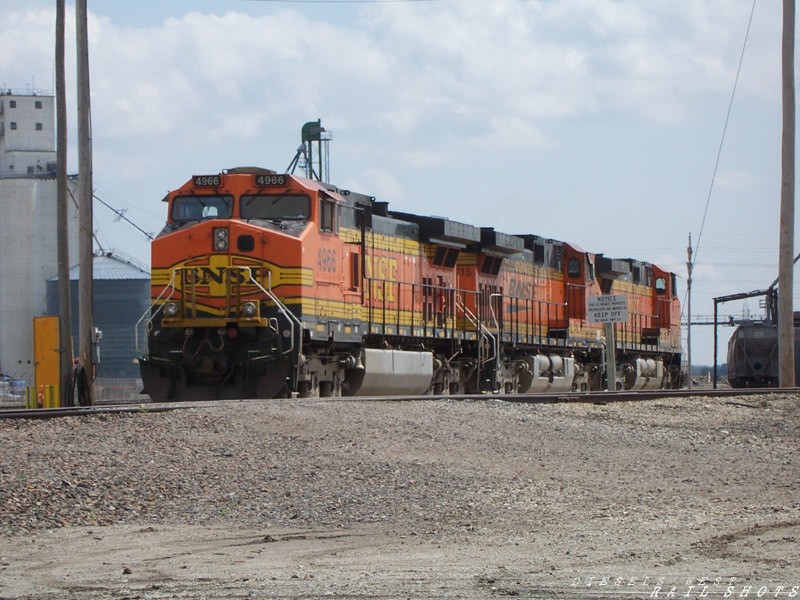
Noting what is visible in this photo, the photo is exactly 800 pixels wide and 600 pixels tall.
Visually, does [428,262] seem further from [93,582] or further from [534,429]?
[93,582]

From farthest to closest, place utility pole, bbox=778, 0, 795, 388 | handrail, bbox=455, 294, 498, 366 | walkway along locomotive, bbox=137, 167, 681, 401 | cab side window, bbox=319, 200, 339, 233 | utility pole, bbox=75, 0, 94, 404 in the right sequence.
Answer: handrail, bbox=455, 294, 498, 366, utility pole, bbox=778, 0, 795, 388, utility pole, bbox=75, 0, 94, 404, cab side window, bbox=319, 200, 339, 233, walkway along locomotive, bbox=137, 167, 681, 401

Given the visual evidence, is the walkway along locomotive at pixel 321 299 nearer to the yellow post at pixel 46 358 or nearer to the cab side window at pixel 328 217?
the cab side window at pixel 328 217

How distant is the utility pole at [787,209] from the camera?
2355 cm

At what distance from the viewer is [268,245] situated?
1864cm

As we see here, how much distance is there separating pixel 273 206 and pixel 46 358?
6.60 metres

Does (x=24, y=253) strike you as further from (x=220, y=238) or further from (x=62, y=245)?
(x=220, y=238)

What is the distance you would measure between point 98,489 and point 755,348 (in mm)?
31552

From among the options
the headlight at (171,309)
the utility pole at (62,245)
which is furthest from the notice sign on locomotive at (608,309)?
the utility pole at (62,245)

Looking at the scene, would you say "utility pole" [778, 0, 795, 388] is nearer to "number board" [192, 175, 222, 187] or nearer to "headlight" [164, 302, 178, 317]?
"number board" [192, 175, 222, 187]

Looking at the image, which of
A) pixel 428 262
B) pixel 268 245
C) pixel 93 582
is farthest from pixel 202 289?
pixel 93 582

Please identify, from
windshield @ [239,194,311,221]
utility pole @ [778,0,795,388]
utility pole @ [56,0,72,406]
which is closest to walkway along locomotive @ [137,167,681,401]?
windshield @ [239,194,311,221]

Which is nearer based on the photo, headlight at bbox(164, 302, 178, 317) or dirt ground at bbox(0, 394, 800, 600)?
dirt ground at bbox(0, 394, 800, 600)

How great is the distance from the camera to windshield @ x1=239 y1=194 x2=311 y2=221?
19.3 meters

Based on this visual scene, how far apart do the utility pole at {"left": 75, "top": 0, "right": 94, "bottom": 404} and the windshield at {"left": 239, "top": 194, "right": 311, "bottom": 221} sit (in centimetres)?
349
